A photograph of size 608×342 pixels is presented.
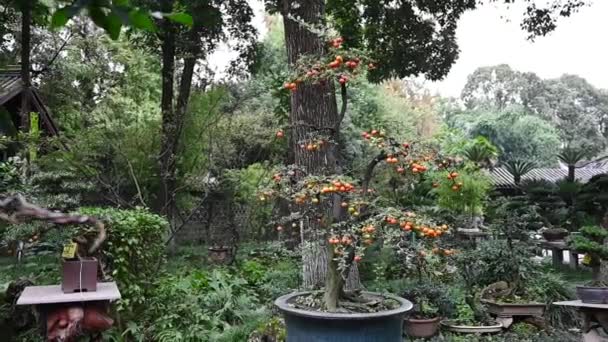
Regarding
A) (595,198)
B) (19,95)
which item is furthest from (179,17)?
(19,95)

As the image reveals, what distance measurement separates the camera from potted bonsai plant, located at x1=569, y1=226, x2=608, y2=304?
3996mm

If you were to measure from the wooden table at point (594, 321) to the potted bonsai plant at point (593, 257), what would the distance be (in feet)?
0.18

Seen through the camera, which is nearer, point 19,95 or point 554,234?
point 554,234

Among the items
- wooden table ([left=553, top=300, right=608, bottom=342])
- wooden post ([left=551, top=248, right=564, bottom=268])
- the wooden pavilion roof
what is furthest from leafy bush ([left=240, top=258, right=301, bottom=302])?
the wooden pavilion roof

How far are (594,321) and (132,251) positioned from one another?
3557 millimetres

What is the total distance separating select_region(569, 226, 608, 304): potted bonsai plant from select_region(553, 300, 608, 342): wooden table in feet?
0.18

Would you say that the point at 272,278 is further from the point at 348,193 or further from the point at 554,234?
the point at 554,234

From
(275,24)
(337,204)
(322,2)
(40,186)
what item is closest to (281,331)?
(337,204)

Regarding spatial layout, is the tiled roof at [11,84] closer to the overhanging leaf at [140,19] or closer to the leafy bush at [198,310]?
the leafy bush at [198,310]

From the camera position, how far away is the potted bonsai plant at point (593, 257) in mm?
3996

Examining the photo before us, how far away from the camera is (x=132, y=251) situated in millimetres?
4359

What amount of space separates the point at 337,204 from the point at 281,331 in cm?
131

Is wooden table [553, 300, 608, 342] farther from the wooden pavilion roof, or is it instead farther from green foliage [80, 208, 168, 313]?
the wooden pavilion roof

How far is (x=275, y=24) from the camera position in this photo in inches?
759
